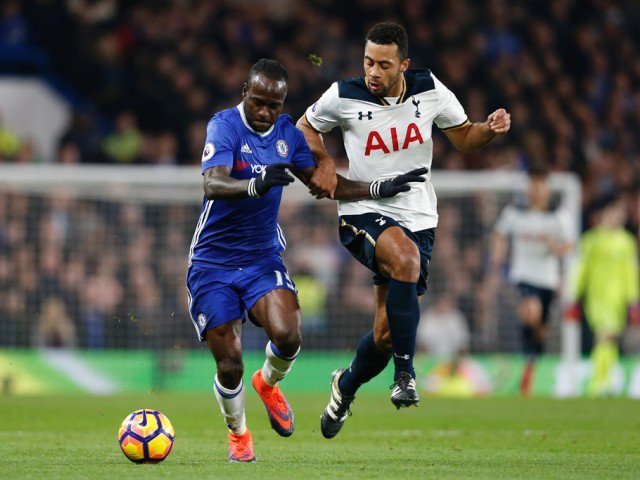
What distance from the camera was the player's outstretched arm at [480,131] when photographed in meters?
8.84

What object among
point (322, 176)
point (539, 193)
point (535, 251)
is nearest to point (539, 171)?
point (539, 193)

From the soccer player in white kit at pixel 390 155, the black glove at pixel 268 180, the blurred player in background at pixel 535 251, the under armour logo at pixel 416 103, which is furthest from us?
the blurred player in background at pixel 535 251

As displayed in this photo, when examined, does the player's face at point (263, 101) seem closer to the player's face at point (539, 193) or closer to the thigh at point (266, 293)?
the thigh at point (266, 293)

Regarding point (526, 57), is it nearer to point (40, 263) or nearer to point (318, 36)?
point (318, 36)

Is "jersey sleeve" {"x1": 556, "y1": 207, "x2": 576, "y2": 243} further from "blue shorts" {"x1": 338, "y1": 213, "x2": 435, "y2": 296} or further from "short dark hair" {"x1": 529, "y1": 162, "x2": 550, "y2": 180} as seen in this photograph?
"blue shorts" {"x1": 338, "y1": 213, "x2": 435, "y2": 296}

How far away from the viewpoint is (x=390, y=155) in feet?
29.4

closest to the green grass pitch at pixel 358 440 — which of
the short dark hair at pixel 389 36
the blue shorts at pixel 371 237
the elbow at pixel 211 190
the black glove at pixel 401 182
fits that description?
the blue shorts at pixel 371 237

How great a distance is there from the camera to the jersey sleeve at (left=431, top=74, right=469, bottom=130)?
9.06 metres

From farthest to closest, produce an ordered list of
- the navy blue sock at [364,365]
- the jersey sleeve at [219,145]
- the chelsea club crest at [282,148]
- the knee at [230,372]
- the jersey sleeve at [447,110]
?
the navy blue sock at [364,365], the jersey sleeve at [447,110], the chelsea club crest at [282,148], the knee at [230,372], the jersey sleeve at [219,145]

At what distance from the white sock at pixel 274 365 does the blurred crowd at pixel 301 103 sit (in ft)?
23.8

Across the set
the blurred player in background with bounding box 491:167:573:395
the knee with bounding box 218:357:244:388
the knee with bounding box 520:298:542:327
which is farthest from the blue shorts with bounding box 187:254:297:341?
the blurred player in background with bounding box 491:167:573:395

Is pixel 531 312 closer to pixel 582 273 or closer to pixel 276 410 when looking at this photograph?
pixel 582 273

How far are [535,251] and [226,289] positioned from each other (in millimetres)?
8027

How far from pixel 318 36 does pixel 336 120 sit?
12865mm
